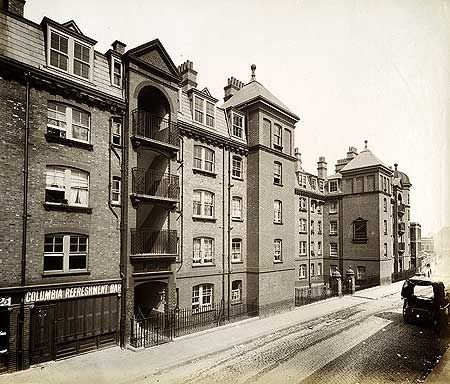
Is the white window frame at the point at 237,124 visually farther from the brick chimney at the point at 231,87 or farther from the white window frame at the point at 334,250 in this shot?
the white window frame at the point at 334,250

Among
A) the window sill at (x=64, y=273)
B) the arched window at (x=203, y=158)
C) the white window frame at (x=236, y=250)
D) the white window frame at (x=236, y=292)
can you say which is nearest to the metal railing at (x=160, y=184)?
the arched window at (x=203, y=158)

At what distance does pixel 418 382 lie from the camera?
33.7ft

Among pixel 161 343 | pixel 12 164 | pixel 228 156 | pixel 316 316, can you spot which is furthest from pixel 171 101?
pixel 316 316

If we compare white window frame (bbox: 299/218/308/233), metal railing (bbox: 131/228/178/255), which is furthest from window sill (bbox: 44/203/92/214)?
white window frame (bbox: 299/218/308/233)

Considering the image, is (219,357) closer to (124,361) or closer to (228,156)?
(124,361)

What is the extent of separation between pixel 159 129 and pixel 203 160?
3.04 metres

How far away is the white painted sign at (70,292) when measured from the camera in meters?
11.4

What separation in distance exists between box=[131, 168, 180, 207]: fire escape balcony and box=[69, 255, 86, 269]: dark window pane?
12.0ft

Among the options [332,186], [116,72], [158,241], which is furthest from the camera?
[332,186]

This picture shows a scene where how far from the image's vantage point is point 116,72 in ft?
48.1

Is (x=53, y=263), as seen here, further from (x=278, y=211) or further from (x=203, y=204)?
(x=278, y=211)

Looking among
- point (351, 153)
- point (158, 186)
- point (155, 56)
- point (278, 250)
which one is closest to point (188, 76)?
point (155, 56)

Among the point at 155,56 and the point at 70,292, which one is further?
the point at 155,56

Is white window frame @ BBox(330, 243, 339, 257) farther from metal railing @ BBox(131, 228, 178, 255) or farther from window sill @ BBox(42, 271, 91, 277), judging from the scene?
window sill @ BBox(42, 271, 91, 277)
